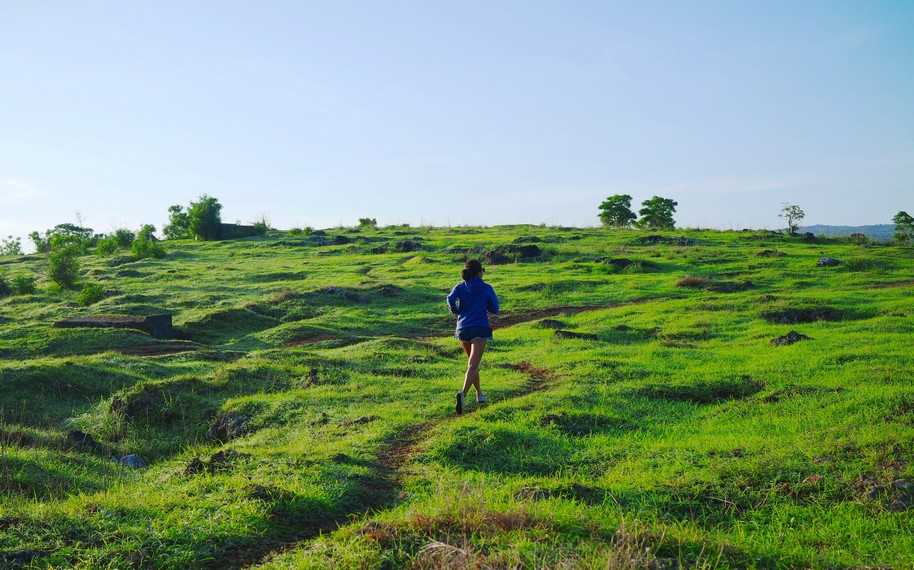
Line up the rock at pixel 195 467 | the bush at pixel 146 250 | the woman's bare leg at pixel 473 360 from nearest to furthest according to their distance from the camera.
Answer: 1. the rock at pixel 195 467
2. the woman's bare leg at pixel 473 360
3. the bush at pixel 146 250

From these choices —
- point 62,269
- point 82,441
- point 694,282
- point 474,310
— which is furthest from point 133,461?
point 62,269

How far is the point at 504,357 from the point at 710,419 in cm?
797

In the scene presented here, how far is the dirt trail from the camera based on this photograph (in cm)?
694

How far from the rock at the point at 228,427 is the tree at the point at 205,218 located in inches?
2210

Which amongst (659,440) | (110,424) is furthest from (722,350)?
(110,424)

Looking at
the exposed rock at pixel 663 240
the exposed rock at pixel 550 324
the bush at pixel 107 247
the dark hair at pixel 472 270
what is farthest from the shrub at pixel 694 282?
the bush at pixel 107 247

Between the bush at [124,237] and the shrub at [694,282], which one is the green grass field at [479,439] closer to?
the shrub at [694,282]

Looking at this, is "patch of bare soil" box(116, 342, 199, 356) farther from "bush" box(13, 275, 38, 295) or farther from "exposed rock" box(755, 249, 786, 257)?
"exposed rock" box(755, 249, 786, 257)

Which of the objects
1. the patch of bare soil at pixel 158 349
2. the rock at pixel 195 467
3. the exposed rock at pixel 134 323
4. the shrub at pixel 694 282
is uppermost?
the shrub at pixel 694 282

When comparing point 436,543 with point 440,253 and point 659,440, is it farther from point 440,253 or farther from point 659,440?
point 440,253

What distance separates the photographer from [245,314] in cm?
2856

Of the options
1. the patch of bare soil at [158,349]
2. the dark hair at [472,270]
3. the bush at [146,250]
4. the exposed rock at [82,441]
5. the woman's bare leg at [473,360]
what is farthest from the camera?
Result: the bush at [146,250]

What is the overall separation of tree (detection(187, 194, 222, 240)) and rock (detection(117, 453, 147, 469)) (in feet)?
189

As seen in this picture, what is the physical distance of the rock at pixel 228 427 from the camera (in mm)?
13109
